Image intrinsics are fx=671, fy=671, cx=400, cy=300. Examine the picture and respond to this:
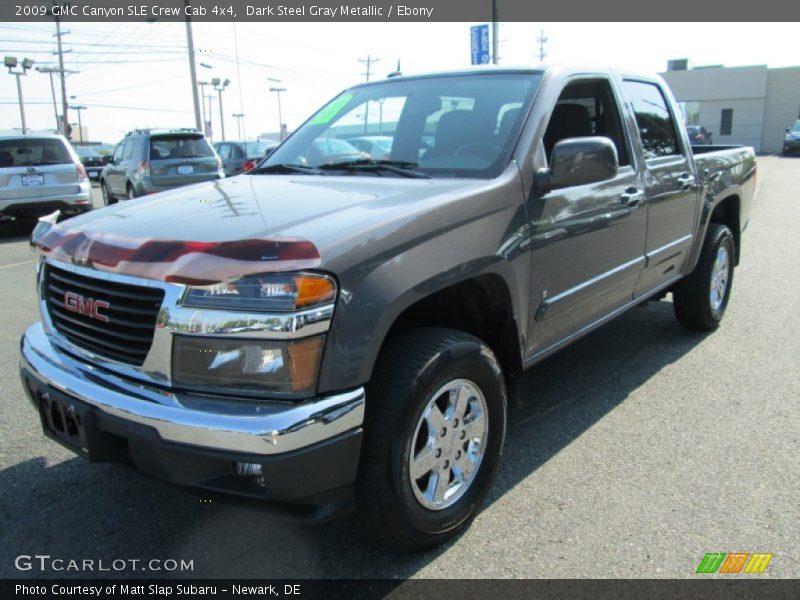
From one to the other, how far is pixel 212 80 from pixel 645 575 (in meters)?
59.8

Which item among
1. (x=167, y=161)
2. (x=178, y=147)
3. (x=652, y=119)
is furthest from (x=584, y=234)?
(x=178, y=147)

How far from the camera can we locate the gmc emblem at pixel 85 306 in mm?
2307

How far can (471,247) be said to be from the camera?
2.56m

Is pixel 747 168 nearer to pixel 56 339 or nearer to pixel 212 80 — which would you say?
pixel 56 339

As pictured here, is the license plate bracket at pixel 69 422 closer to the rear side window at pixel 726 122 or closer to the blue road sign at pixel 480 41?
the blue road sign at pixel 480 41

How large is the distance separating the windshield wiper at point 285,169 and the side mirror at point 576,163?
1.12 meters

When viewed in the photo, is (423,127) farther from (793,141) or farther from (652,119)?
(793,141)

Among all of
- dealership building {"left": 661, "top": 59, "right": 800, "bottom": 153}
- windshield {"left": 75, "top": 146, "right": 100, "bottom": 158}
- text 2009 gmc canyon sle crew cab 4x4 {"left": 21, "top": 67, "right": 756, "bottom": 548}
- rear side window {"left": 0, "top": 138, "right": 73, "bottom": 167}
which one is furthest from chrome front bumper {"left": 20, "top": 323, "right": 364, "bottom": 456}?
dealership building {"left": 661, "top": 59, "right": 800, "bottom": 153}

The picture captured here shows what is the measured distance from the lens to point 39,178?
426 inches

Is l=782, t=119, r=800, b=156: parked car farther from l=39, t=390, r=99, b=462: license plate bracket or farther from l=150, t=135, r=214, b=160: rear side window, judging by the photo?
l=39, t=390, r=99, b=462: license plate bracket

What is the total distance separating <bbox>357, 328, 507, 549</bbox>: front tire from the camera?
2234mm

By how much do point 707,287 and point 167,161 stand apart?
10500 millimetres

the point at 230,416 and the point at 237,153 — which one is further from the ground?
the point at 237,153

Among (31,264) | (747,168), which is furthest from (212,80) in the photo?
(747,168)
